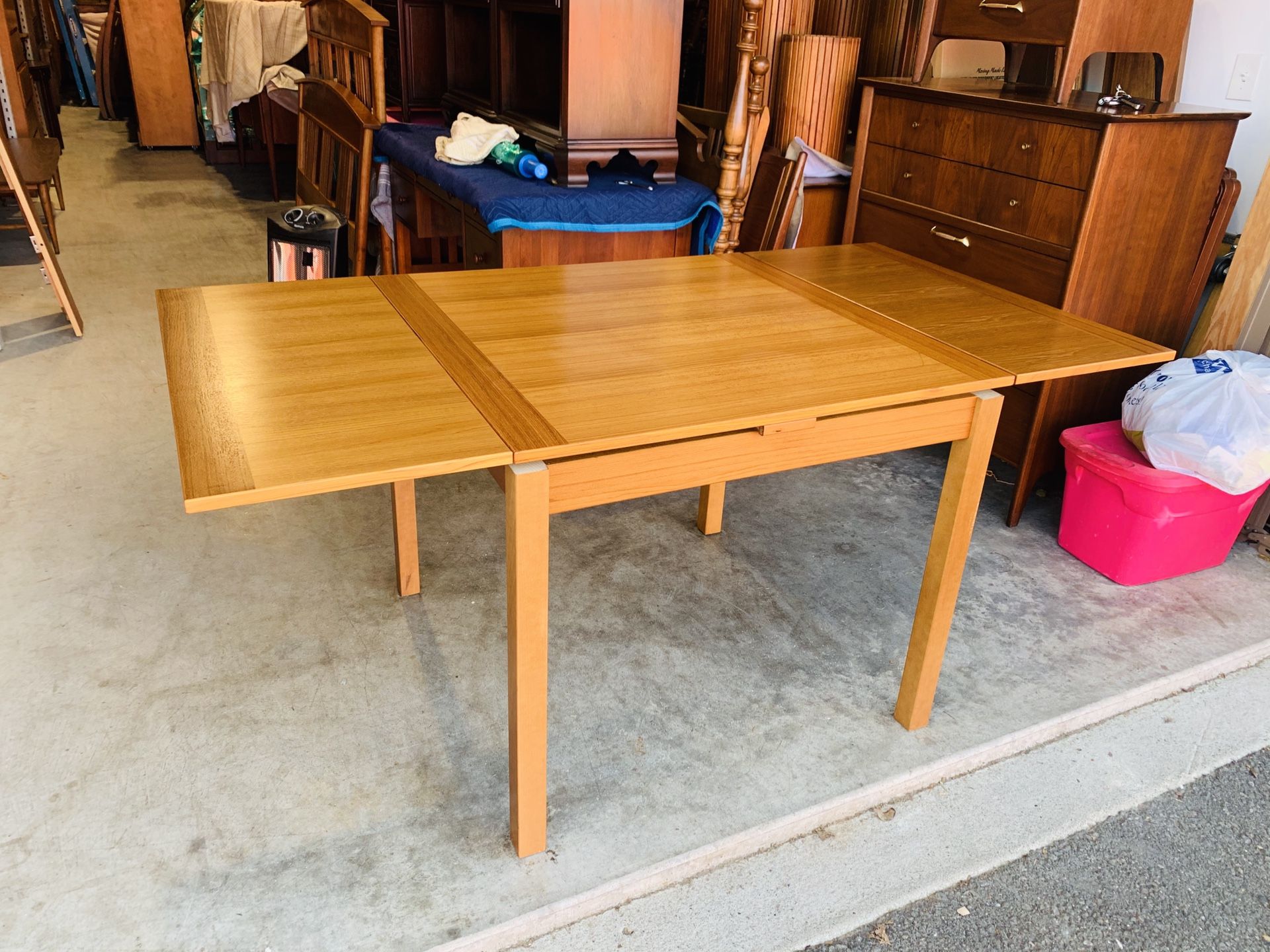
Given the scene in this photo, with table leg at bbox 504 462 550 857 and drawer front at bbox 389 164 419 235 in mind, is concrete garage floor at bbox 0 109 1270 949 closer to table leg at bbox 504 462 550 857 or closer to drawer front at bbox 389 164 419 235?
table leg at bbox 504 462 550 857

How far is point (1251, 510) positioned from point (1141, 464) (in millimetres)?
547

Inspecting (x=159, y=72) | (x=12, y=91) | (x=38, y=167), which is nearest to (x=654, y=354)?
(x=38, y=167)

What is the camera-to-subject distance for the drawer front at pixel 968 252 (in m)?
2.40

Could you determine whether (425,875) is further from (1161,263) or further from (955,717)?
(1161,263)

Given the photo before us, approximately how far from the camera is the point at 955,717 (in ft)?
6.22

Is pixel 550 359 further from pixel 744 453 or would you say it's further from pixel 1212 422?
pixel 1212 422

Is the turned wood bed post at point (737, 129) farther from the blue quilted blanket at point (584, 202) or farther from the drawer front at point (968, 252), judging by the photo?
the drawer front at point (968, 252)

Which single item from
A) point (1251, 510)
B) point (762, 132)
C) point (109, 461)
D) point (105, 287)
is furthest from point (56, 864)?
point (105, 287)

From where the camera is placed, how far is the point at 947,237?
2.67 meters

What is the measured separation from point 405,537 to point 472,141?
1.51 metres

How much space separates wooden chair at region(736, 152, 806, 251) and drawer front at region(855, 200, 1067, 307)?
0.81ft

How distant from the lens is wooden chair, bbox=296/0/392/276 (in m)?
3.33

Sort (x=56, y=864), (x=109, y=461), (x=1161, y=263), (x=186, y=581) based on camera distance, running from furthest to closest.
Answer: (x=109, y=461), (x=1161, y=263), (x=186, y=581), (x=56, y=864)

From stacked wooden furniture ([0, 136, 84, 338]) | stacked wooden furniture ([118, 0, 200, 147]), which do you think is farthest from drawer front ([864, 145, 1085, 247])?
stacked wooden furniture ([118, 0, 200, 147])
